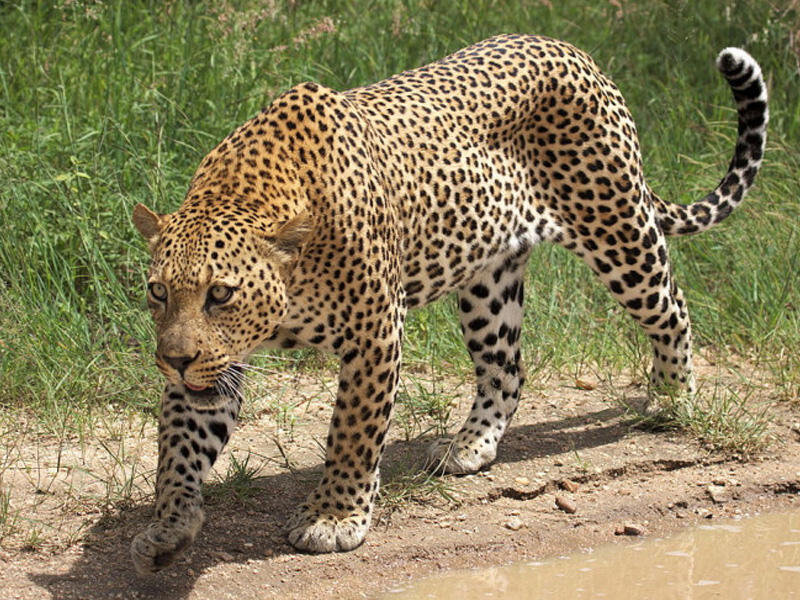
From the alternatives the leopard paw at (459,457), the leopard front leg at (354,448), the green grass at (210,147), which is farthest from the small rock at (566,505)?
the green grass at (210,147)

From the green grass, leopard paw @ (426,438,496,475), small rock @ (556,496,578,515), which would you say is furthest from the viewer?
the green grass

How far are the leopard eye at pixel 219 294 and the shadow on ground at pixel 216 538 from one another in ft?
3.68

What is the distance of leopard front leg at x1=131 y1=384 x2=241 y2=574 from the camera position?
16.6 feet

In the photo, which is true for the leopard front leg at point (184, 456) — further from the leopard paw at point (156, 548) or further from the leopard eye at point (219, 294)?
the leopard eye at point (219, 294)

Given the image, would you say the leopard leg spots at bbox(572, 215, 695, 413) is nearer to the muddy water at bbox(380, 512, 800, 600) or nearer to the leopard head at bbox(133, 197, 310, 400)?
the muddy water at bbox(380, 512, 800, 600)

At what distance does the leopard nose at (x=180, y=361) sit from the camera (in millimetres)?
4609

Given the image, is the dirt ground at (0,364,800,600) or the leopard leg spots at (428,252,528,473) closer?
the dirt ground at (0,364,800,600)

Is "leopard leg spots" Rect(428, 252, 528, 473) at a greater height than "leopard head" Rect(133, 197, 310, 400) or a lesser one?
lesser

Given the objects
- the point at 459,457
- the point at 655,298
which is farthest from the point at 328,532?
the point at 655,298

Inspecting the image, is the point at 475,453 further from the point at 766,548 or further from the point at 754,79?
the point at 754,79

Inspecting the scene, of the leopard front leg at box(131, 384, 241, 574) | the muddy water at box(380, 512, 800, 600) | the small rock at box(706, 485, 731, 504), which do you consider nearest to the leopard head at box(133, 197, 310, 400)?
the leopard front leg at box(131, 384, 241, 574)

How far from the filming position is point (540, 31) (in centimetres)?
994

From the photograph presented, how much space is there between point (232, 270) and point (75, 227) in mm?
2824

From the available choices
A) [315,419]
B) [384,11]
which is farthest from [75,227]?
[384,11]
